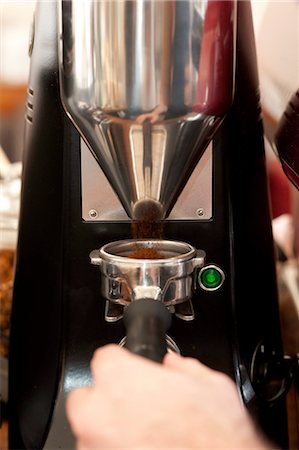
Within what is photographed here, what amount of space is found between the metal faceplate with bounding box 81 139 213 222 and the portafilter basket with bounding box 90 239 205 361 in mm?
46

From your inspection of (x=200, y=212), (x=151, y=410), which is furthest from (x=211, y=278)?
(x=151, y=410)

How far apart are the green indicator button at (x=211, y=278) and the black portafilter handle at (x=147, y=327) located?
11 cm

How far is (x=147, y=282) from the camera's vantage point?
1.25ft

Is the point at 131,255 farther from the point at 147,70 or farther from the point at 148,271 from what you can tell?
the point at 147,70

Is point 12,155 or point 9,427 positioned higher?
point 12,155

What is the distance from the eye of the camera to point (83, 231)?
0.47 meters

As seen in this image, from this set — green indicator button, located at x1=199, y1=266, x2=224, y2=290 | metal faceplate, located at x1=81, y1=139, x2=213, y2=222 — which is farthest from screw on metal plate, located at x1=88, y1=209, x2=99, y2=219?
green indicator button, located at x1=199, y1=266, x2=224, y2=290

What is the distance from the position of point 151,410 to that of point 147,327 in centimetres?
5

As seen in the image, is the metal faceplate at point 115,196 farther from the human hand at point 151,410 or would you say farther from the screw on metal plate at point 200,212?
the human hand at point 151,410

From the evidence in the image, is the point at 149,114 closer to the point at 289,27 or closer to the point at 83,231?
the point at 83,231

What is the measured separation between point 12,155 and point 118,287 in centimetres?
75

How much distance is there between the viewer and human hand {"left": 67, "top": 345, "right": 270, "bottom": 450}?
0.31m

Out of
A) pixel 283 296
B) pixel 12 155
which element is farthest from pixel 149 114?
pixel 12 155

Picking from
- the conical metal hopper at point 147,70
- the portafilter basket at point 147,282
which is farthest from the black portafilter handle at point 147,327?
the conical metal hopper at point 147,70
